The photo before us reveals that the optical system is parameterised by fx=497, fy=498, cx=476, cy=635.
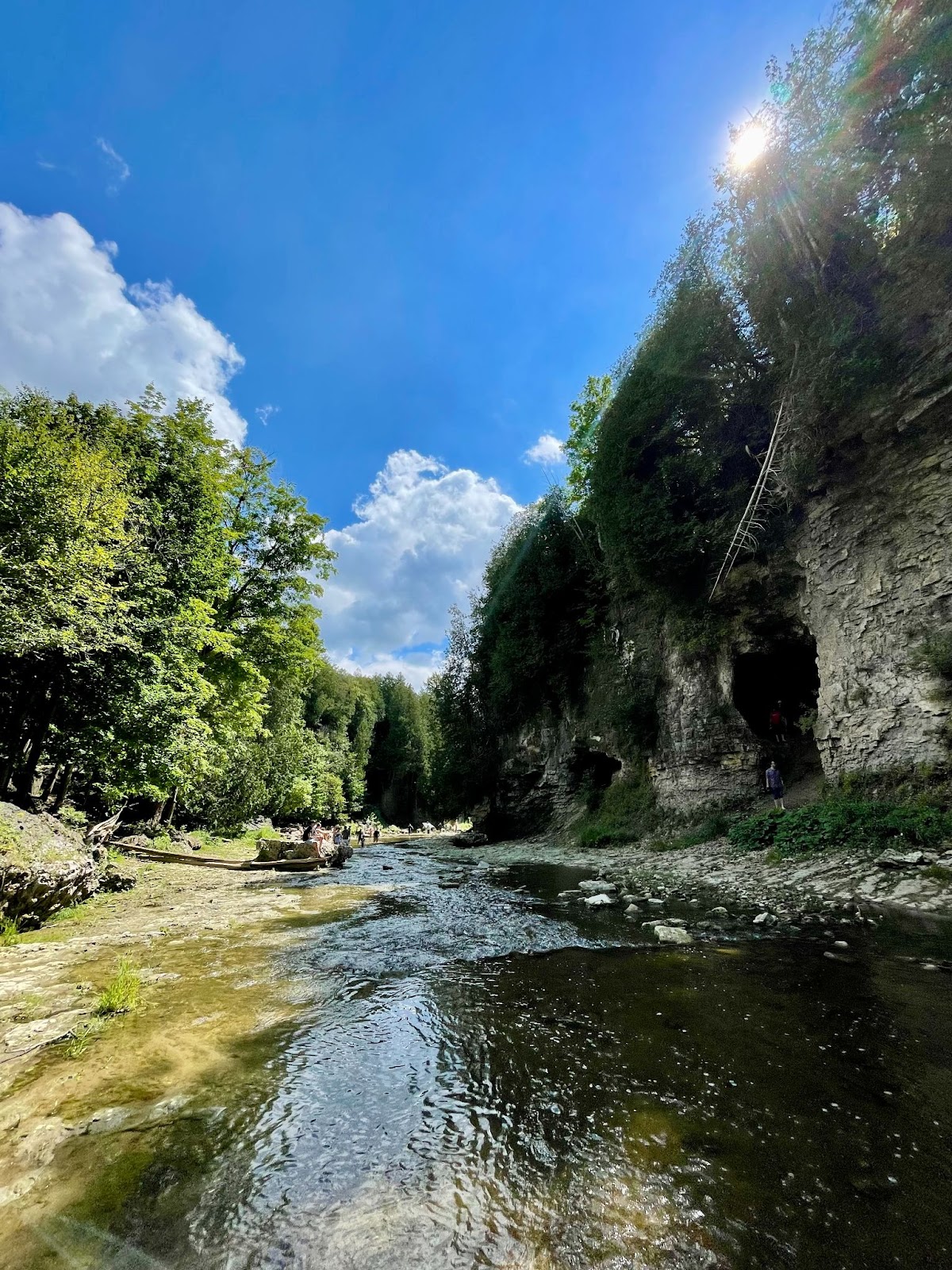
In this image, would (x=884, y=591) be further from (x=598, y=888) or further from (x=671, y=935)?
(x=671, y=935)

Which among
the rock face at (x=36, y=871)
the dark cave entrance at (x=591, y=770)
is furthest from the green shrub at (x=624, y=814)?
the rock face at (x=36, y=871)

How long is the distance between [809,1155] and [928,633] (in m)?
12.3

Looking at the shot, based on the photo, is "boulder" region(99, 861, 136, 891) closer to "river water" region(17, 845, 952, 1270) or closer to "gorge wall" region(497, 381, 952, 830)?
"river water" region(17, 845, 952, 1270)

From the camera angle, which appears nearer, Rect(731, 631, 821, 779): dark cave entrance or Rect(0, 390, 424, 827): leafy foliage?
Rect(0, 390, 424, 827): leafy foliage

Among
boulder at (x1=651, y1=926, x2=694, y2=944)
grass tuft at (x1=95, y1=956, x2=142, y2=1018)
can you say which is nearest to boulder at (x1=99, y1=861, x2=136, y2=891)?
grass tuft at (x1=95, y1=956, x2=142, y2=1018)

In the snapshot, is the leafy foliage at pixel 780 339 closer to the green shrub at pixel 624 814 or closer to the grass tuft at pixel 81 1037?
the green shrub at pixel 624 814

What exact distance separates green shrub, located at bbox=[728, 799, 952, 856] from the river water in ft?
20.2

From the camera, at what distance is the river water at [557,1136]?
1.85 meters

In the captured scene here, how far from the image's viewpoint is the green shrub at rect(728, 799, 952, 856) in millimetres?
9164

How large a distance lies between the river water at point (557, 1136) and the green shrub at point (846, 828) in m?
6.15

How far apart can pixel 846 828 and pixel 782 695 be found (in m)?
9.15

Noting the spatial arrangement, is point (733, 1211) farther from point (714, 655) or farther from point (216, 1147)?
point (714, 655)

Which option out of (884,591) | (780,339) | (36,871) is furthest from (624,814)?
(36,871)

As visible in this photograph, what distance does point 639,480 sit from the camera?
18516mm
